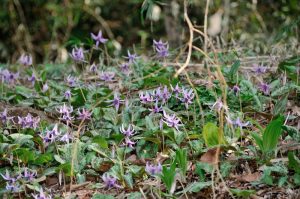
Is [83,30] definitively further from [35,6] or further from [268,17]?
[268,17]

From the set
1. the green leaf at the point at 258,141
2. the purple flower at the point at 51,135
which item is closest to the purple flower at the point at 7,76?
the purple flower at the point at 51,135

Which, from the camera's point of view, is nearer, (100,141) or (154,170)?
(154,170)

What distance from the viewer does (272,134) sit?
2.70 meters

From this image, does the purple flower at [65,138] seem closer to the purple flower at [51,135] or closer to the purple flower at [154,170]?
the purple flower at [51,135]

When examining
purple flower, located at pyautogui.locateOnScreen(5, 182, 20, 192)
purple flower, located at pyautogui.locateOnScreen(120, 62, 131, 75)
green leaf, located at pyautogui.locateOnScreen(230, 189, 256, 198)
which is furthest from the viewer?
purple flower, located at pyautogui.locateOnScreen(120, 62, 131, 75)

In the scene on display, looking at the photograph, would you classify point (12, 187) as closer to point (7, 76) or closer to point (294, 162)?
point (294, 162)

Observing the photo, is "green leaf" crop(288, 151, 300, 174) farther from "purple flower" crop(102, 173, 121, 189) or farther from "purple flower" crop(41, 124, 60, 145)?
"purple flower" crop(41, 124, 60, 145)

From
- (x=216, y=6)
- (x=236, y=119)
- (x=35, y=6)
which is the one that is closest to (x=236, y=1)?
(x=216, y=6)

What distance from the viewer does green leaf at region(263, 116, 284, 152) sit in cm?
268

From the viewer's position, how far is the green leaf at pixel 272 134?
2676mm

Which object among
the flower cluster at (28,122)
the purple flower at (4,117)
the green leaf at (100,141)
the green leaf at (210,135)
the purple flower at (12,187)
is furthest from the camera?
the purple flower at (4,117)

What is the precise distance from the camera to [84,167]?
2.99 metres

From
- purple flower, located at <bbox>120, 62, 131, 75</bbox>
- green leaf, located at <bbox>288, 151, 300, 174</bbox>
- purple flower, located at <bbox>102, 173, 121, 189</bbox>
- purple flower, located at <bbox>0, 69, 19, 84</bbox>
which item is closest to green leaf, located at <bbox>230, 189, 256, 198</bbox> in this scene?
green leaf, located at <bbox>288, 151, 300, 174</bbox>

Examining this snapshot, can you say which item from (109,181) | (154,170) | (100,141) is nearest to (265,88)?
(100,141)
